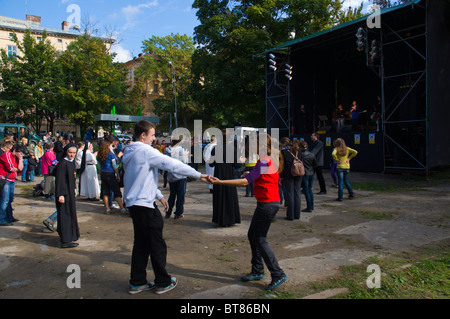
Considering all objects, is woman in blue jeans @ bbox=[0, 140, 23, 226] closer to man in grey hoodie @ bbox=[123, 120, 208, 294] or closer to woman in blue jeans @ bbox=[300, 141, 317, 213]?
man in grey hoodie @ bbox=[123, 120, 208, 294]

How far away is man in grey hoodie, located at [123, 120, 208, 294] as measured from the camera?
3818mm

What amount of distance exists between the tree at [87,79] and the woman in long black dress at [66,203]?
29.9m

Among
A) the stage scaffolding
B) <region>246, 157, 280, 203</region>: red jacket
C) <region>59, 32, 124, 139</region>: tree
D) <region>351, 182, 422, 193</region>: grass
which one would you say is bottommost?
<region>351, 182, 422, 193</region>: grass

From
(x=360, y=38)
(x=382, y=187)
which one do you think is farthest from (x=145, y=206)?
(x=360, y=38)

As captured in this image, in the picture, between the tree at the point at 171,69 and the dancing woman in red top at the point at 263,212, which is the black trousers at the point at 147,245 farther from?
the tree at the point at 171,69

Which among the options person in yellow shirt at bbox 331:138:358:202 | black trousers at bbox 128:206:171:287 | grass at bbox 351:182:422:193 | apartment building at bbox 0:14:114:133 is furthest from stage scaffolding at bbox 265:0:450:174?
apartment building at bbox 0:14:114:133

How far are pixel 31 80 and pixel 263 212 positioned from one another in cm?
4346

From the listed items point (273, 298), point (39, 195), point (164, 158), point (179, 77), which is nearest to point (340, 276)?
point (273, 298)

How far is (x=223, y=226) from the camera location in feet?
23.1

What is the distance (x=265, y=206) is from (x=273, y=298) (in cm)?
106

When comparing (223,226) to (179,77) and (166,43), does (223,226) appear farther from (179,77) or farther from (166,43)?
(166,43)

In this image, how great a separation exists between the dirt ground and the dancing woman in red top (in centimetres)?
19

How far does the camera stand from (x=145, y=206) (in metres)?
3.82

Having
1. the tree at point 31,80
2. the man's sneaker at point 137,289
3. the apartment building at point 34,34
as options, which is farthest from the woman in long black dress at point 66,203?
the apartment building at point 34,34
